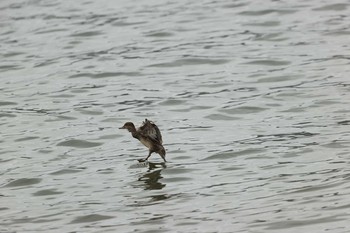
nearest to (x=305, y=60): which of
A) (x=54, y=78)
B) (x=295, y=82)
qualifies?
(x=295, y=82)

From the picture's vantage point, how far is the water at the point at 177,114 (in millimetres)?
9758

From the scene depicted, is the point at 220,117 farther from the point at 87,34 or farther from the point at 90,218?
the point at 87,34

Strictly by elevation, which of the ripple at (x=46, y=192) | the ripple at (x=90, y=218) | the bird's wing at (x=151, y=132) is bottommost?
the ripple at (x=90, y=218)

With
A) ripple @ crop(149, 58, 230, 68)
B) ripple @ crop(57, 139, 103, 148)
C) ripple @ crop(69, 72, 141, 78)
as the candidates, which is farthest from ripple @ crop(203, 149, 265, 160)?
ripple @ crop(149, 58, 230, 68)

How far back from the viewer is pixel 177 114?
13.5 m

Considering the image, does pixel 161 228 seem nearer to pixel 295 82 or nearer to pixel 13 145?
pixel 13 145

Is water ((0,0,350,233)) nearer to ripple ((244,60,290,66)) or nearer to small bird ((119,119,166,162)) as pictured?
ripple ((244,60,290,66))

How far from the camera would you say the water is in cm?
976

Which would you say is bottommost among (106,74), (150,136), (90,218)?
(90,218)

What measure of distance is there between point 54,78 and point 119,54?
1.52 metres

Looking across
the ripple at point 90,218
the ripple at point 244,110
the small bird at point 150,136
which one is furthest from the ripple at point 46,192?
the ripple at point 244,110

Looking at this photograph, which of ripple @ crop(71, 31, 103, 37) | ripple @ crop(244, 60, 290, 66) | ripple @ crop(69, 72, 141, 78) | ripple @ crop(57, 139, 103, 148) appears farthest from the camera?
ripple @ crop(71, 31, 103, 37)

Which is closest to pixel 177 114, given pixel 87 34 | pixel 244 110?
pixel 244 110

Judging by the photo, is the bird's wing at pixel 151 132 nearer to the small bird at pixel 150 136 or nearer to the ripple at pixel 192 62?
the small bird at pixel 150 136
